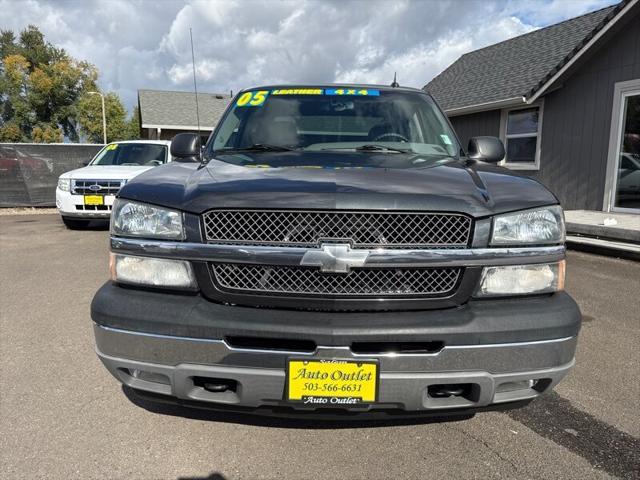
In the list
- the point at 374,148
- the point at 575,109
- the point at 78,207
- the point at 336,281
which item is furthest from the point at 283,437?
the point at 575,109

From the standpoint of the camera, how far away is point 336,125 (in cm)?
344

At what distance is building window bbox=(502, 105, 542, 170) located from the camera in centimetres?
1241

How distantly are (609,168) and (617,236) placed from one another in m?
3.13

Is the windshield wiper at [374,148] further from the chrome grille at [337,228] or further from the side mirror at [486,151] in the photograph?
the chrome grille at [337,228]

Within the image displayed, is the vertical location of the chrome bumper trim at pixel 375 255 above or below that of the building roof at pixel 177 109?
below

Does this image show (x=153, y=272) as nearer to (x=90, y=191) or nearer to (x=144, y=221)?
(x=144, y=221)

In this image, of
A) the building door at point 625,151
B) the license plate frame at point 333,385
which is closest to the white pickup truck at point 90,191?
the license plate frame at point 333,385

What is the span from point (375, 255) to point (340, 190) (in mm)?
313

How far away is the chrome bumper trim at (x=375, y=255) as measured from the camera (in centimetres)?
204

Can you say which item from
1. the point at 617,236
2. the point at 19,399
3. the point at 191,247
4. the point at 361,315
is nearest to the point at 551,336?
the point at 361,315

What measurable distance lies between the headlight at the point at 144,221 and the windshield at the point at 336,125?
809mm

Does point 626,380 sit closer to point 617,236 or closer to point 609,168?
point 617,236

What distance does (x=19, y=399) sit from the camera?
291cm

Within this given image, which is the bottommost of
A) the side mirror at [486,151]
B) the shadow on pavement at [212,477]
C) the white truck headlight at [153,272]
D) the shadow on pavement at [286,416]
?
the shadow on pavement at [212,477]
